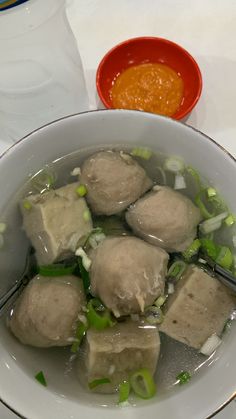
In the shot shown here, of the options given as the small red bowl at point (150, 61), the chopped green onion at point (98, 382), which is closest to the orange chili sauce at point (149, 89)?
the small red bowl at point (150, 61)

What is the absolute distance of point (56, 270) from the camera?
3.96ft

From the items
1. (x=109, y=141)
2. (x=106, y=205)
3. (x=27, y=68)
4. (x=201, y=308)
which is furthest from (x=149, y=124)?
(x=27, y=68)

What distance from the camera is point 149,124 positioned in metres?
1.18

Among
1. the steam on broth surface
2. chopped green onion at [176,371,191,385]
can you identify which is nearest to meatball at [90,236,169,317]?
the steam on broth surface

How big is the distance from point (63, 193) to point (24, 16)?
22.1 inches

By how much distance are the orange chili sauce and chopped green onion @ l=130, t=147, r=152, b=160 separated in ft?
0.86

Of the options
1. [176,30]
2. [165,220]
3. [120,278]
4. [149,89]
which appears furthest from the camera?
[176,30]

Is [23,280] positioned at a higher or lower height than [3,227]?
lower

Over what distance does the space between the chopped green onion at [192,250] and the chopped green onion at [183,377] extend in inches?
11.7

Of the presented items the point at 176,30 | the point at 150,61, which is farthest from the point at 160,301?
the point at 176,30

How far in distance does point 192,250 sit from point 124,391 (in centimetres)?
40

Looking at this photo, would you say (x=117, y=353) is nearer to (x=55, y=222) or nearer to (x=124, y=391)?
(x=124, y=391)

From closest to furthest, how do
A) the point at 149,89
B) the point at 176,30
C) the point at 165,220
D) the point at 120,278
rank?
1. the point at 120,278
2. the point at 165,220
3. the point at 149,89
4. the point at 176,30

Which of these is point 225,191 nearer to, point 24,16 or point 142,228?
point 142,228
